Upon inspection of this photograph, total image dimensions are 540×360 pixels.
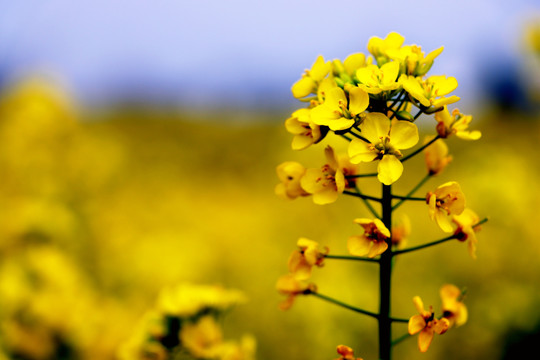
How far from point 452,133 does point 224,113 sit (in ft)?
71.3

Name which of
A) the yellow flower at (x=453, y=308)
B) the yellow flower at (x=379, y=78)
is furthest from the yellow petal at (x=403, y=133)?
the yellow flower at (x=453, y=308)

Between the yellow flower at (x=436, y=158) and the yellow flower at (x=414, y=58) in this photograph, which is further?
the yellow flower at (x=436, y=158)

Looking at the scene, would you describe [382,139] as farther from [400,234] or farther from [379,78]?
[400,234]

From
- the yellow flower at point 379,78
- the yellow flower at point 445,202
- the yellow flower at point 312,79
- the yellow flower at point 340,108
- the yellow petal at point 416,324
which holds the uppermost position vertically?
the yellow flower at point 312,79

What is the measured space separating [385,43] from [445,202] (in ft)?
1.72

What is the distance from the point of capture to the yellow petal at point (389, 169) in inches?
55.3

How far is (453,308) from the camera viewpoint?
169cm

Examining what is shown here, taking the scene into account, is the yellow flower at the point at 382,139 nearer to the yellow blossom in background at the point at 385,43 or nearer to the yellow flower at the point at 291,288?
the yellow blossom in background at the point at 385,43

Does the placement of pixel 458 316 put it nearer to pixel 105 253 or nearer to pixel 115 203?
pixel 105 253

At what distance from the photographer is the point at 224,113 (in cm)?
2305

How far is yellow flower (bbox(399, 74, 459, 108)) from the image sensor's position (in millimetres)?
1459

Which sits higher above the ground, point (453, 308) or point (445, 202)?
point (445, 202)

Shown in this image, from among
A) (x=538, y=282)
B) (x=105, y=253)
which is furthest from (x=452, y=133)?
(x=105, y=253)

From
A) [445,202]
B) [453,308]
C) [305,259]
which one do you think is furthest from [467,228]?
[305,259]
